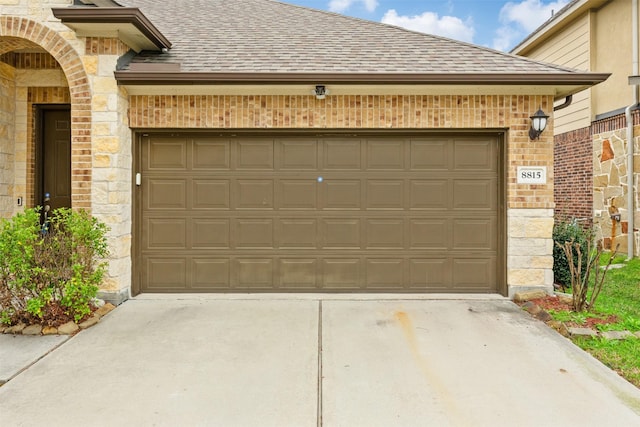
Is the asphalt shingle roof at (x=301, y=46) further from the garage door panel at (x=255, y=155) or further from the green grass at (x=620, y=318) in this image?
the green grass at (x=620, y=318)

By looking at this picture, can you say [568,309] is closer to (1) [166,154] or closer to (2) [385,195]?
(2) [385,195]

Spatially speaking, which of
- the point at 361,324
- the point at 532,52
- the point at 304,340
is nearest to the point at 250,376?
the point at 304,340

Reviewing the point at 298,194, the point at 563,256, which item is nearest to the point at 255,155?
the point at 298,194

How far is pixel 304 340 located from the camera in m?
4.39

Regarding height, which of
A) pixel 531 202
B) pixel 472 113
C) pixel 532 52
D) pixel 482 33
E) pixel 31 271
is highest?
pixel 482 33

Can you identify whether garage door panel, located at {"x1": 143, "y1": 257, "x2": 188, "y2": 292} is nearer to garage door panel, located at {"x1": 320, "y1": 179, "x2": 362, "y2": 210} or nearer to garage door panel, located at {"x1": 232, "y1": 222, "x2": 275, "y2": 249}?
garage door panel, located at {"x1": 232, "y1": 222, "x2": 275, "y2": 249}

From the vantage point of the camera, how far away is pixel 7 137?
20.9 ft

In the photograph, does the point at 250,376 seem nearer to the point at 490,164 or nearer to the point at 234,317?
the point at 234,317

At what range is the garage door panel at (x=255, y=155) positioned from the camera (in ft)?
20.3

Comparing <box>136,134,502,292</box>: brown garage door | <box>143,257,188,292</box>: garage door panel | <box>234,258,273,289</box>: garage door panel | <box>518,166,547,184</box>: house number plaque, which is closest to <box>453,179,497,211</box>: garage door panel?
<box>136,134,502,292</box>: brown garage door

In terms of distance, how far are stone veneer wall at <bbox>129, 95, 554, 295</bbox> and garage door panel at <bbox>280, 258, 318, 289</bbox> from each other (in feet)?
6.25

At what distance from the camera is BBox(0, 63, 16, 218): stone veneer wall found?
626 centimetres

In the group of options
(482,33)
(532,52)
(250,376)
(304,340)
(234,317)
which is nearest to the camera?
(250,376)

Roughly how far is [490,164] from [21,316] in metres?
6.17
